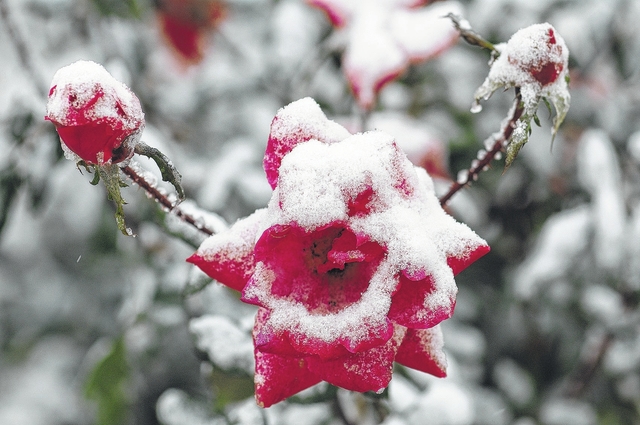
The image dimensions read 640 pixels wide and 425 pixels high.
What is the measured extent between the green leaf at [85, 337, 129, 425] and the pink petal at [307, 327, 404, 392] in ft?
1.86

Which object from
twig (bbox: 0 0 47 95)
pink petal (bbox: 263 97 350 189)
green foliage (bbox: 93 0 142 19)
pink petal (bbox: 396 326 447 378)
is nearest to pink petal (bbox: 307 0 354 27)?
green foliage (bbox: 93 0 142 19)

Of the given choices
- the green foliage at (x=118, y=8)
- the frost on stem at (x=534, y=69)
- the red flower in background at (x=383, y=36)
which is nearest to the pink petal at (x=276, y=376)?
the frost on stem at (x=534, y=69)

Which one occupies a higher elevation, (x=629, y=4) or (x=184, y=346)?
(x=629, y=4)

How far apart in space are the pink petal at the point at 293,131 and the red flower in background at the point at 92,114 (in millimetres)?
113

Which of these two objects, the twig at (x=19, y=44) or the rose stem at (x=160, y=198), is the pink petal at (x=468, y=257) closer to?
the rose stem at (x=160, y=198)

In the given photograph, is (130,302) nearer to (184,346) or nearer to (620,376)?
(184,346)

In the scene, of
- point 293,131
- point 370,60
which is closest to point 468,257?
point 293,131

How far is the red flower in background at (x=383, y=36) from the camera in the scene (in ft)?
3.04

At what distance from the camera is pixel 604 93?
4.34 feet

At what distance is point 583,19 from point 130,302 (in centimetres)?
Result: 101

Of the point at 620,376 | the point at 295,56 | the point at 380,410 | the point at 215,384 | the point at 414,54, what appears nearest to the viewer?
the point at 215,384

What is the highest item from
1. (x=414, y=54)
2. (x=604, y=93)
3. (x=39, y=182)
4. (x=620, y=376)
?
Answer: (x=414, y=54)

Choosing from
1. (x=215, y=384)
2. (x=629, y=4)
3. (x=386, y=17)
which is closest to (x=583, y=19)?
(x=629, y=4)

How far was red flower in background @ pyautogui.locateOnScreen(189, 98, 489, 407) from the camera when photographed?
0.47m
